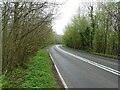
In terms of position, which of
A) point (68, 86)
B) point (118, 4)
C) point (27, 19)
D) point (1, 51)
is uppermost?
point (118, 4)

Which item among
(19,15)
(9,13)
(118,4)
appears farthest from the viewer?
(118,4)

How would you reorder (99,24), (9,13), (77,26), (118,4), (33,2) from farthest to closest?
(77,26) < (99,24) < (118,4) < (33,2) < (9,13)

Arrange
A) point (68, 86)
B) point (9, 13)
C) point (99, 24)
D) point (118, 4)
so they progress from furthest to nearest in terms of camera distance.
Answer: point (99, 24)
point (118, 4)
point (9, 13)
point (68, 86)

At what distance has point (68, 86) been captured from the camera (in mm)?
10664

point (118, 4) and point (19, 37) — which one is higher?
point (118, 4)

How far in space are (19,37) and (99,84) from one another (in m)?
5.90

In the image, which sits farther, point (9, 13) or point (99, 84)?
point (9, 13)

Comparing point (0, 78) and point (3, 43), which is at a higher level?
point (3, 43)

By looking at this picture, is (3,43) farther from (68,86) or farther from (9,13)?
(68,86)

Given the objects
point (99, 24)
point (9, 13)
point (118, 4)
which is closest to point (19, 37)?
point (9, 13)

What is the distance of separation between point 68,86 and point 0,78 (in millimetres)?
3261

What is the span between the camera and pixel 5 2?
11.3 metres

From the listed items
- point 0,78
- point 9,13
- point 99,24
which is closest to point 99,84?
point 0,78

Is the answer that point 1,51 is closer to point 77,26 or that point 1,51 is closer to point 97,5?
point 97,5
